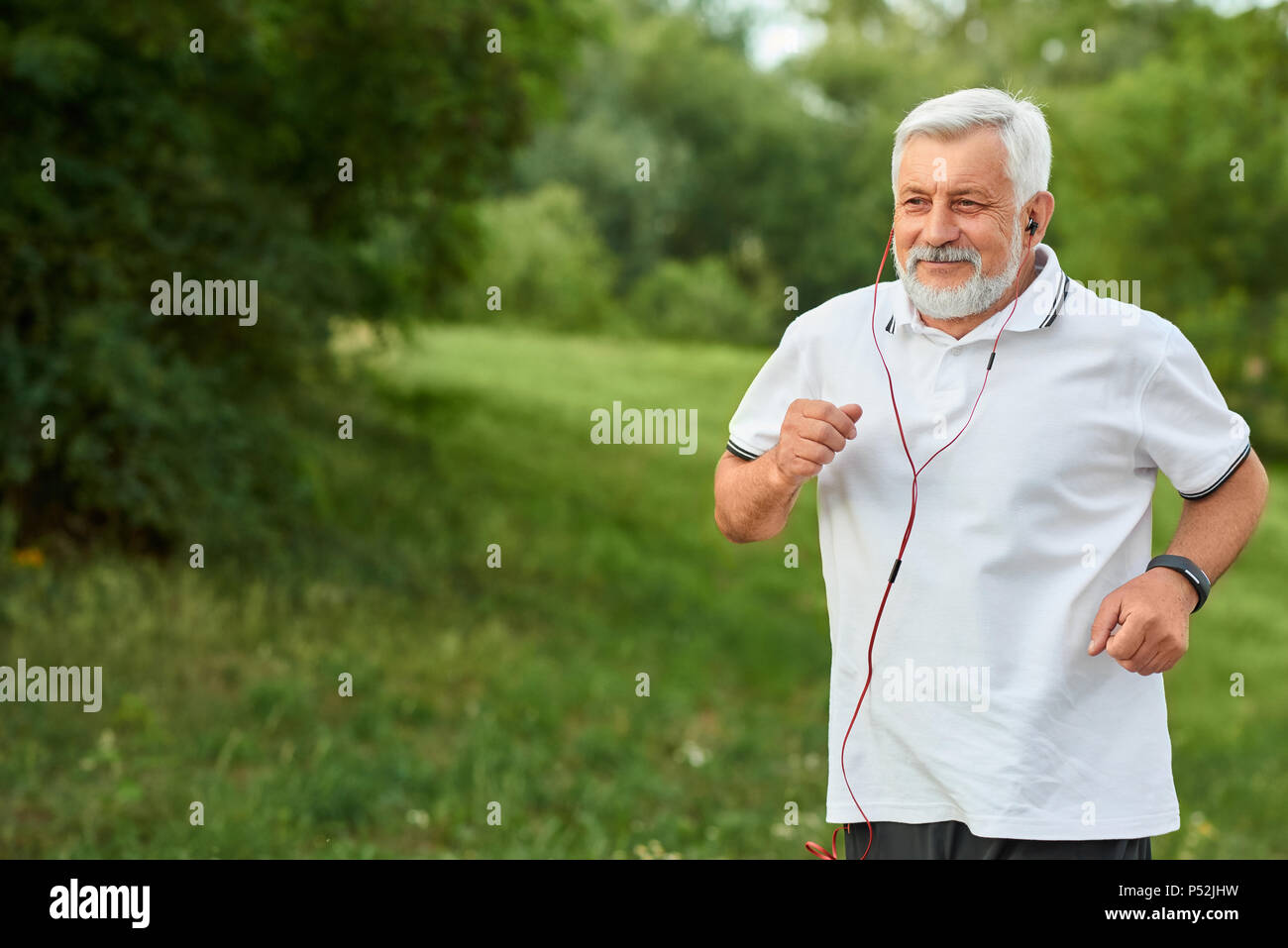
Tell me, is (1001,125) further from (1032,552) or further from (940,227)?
(1032,552)

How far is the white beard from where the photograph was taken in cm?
250

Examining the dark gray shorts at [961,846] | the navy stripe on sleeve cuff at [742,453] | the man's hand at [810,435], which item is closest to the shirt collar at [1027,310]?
the man's hand at [810,435]

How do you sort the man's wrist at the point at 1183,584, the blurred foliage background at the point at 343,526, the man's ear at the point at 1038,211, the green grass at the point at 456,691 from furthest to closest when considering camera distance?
the blurred foliage background at the point at 343,526 < the green grass at the point at 456,691 < the man's ear at the point at 1038,211 < the man's wrist at the point at 1183,584

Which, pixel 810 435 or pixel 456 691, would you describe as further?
pixel 456 691

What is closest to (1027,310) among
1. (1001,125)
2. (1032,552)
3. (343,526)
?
(1001,125)

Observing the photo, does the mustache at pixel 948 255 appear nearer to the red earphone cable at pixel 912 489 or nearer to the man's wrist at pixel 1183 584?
the red earphone cable at pixel 912 489

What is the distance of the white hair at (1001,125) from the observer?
2457mm

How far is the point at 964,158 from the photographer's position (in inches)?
97.5

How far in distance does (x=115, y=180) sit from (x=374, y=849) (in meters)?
5.50

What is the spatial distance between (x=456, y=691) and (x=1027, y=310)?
6452 millimetres

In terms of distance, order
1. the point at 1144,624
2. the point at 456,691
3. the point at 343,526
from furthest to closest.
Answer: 1. the point at 343,526
2. the point at 456,691
3. the point at 1144,624

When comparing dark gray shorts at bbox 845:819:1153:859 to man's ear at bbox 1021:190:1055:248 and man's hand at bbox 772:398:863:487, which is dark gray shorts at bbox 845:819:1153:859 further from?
man's ear at bbox 1021:190:1055:248

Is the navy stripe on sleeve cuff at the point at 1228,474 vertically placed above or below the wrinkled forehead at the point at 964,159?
below
